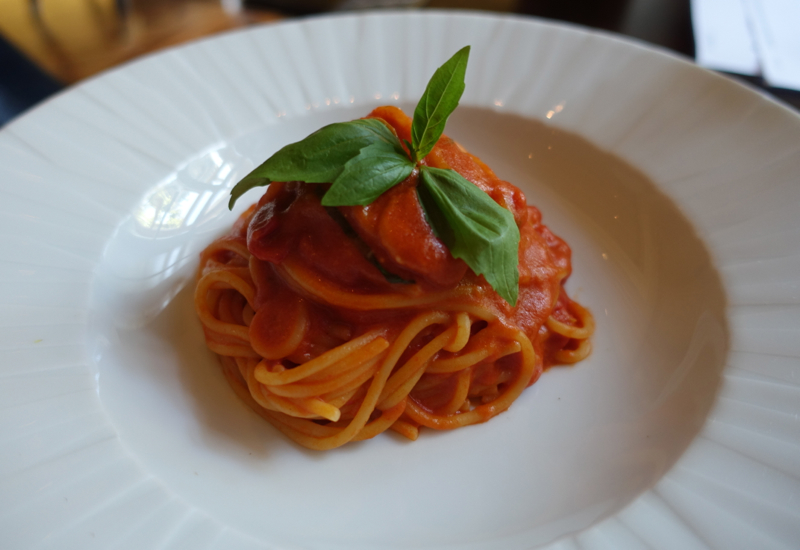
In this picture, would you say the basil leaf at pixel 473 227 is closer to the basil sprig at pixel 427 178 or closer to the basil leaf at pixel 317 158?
the basil sprig at pixel 427 178

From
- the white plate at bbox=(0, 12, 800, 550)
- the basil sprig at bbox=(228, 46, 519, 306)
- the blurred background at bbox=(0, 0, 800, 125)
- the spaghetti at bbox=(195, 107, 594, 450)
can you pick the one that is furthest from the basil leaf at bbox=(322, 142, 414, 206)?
the blurred background at bbox=(0, 0, 800, 125)

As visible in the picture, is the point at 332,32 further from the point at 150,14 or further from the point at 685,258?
the point at 150,14

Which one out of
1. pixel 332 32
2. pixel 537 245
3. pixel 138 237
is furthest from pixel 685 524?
pixel 332 32

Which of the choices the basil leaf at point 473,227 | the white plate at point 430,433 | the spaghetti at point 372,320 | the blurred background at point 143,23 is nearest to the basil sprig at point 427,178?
the basil leaf at point 473,227

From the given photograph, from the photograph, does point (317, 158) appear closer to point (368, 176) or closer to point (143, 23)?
point (368, 176)

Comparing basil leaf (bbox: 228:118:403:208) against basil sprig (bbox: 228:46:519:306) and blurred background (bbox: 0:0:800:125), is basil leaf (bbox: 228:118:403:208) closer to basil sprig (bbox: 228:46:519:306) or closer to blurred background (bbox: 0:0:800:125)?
basil sprig (bbox: 228:46:519:306)

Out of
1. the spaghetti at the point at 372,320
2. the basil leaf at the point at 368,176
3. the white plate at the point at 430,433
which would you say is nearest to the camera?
the white plate at the point at 430,433
